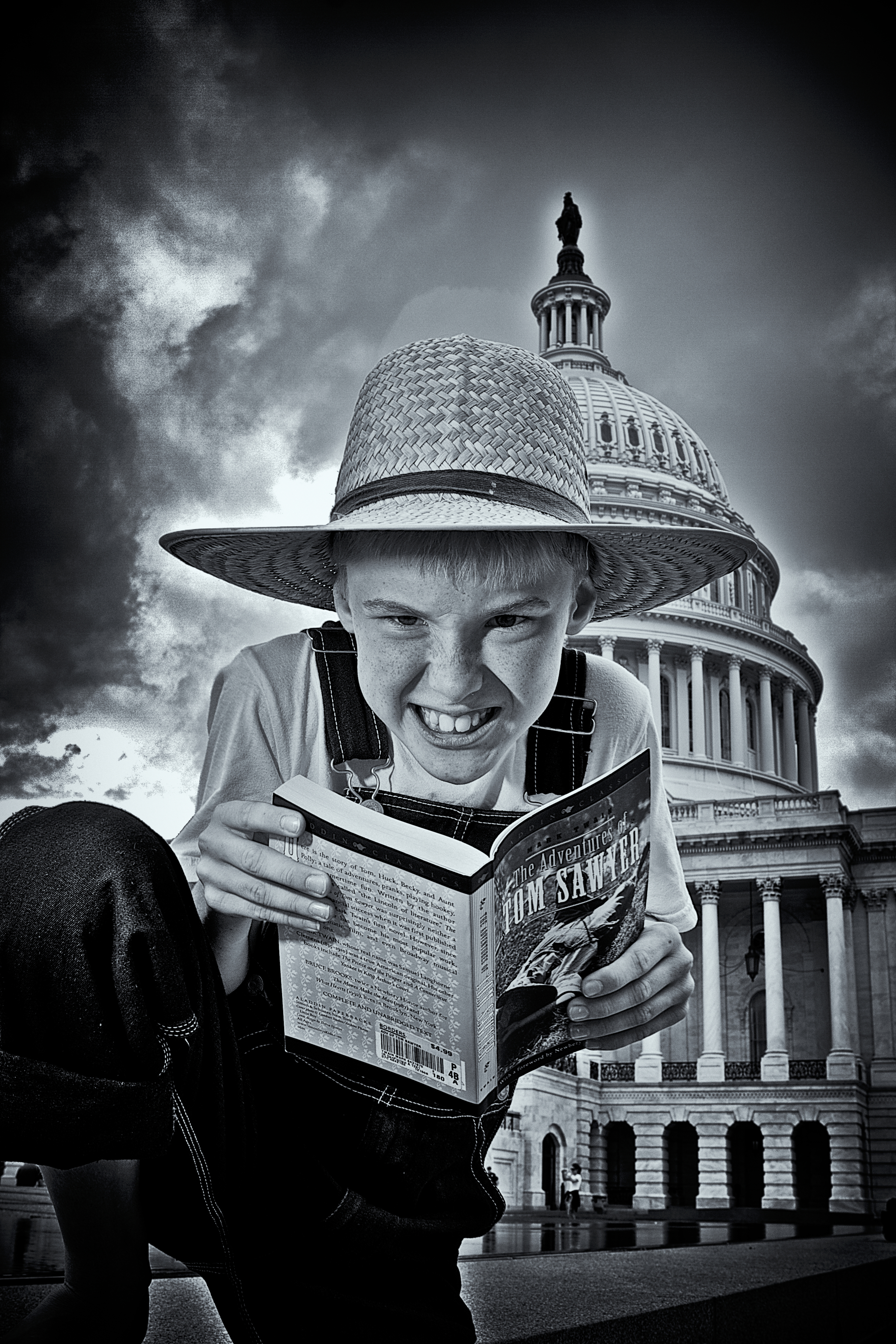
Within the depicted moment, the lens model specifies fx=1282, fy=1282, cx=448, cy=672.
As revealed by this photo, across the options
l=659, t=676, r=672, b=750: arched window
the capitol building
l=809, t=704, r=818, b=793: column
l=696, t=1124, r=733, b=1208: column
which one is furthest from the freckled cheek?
l=809, t=704, r=818, b=793: column

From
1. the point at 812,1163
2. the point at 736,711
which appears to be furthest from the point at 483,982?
the point at 736,711

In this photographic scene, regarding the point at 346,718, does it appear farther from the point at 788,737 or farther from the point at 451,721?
the point at 788,737

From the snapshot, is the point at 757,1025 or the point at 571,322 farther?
the point at 571,322

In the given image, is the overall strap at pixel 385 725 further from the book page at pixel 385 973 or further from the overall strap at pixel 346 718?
the book page at pixel 385 973

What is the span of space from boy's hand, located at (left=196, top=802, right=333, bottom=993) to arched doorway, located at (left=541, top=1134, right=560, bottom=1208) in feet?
106

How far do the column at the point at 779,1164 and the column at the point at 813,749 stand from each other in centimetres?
1842

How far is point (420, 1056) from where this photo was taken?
1886 mm

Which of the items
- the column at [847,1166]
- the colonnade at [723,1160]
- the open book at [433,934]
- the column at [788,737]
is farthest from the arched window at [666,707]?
the open book at [433,934]

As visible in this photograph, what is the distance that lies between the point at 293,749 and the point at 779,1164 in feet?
119

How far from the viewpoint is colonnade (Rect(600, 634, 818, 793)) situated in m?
46.3

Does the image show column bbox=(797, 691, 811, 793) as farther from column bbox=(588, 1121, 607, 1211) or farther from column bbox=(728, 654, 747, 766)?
column bbox=(588, 1121, 607, 1211)

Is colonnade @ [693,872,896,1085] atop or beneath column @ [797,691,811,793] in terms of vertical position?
beneath

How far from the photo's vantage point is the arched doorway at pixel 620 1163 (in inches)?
1430

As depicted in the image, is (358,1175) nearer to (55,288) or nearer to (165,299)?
(55,288)
